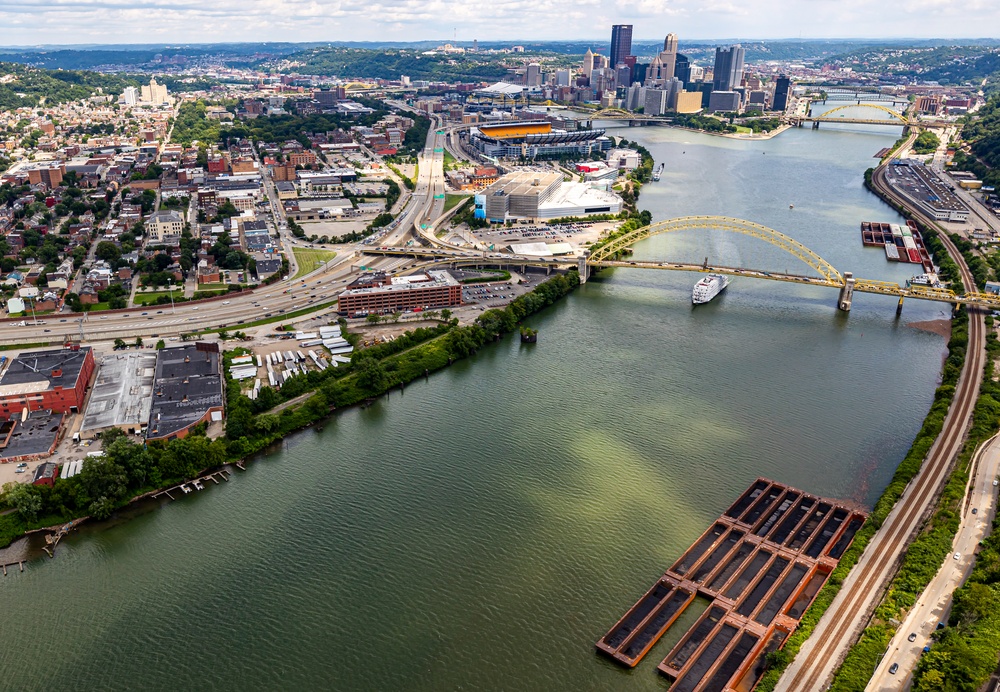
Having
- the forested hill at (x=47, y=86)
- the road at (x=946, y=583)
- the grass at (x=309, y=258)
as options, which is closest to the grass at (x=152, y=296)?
the grass at (x=309, y=258)

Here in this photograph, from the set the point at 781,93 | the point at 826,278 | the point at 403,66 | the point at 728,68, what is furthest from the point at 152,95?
the point at 826,278

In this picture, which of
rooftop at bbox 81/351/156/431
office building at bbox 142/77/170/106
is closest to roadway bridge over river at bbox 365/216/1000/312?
rooftop at bbox 81/351/156/431

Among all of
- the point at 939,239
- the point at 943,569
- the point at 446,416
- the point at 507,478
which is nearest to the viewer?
the point at 943,569

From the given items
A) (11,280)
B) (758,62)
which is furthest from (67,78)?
(758,62)

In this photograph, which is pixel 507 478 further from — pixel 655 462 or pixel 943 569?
pixel 943 569

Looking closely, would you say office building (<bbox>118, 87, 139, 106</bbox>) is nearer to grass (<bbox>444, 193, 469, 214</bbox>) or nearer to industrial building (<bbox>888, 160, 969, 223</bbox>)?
grass (<bbox>444, 193, 469, 214</bbox>)

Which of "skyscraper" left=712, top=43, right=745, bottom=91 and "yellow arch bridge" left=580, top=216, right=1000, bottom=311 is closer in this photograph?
"yellow arch bridge" left=580, top=216, right=1000, bottom=311
